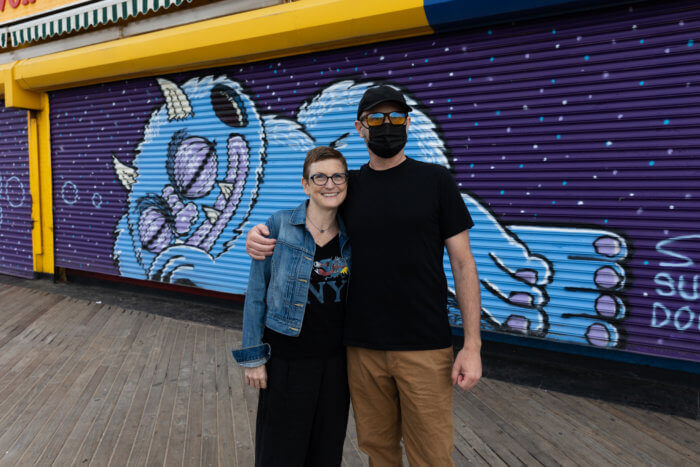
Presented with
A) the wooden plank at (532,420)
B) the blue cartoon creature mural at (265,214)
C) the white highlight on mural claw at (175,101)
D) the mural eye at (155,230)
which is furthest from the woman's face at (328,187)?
the mural eye at (155,230)

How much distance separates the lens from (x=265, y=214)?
5.49 meters

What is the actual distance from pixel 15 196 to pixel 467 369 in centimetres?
901

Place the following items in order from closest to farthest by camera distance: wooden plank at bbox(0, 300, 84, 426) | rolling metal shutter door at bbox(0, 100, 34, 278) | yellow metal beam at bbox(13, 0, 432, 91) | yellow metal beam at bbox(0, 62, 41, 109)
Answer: wooden plank at bbox(0, 300, 84, 426) → yellow metal beam at bbox(13, 0, 432, 91) → yellow metal beam at bbox(0, 62, 41, 109) → rolling metal shutter door at bbox(0, 100, 34, 278)

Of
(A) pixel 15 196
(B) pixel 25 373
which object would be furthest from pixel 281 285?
(A) pixel 15 196

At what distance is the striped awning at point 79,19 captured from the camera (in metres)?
5.68

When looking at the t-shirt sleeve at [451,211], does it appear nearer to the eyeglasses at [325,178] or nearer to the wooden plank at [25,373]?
the eyeglasses at [325,178]

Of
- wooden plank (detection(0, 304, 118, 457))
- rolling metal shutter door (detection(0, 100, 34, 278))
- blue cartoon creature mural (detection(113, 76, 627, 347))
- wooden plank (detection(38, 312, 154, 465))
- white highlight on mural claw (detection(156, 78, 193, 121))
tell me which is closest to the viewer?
wooden plank (detection(38, 312, 154, 465))

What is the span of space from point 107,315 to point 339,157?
5.19 metres

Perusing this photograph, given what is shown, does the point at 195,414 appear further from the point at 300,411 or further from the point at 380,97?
the point at 380,97

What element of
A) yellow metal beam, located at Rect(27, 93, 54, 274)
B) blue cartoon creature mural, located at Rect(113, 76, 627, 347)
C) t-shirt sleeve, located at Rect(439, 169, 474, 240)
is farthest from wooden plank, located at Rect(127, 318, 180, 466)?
yellow metal beam, located at Rect(27, 93, 54, 274)

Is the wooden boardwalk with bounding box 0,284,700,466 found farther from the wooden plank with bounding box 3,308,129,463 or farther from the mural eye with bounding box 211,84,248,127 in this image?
the mural eye with bounding box 211,84,248,127

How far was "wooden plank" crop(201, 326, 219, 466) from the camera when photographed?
275cm

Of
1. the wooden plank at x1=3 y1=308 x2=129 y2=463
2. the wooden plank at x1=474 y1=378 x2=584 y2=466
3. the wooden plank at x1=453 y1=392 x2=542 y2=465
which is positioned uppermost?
the wooden plank at x1=474 y1=378 x2=584 y2=466

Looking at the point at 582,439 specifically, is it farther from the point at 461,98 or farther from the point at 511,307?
the point at 461,98
